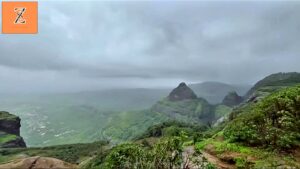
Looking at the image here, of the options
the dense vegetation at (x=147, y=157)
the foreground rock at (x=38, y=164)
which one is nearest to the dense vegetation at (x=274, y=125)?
the dense vegetation at (x=147, y=157)

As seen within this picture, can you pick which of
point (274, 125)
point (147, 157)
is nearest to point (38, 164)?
point (147, 157)

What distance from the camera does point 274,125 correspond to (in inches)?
1565

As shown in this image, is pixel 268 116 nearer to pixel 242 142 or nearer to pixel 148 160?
pixel 242 142

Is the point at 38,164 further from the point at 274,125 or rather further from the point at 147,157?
the point at 274,125

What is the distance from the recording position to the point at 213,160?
3634 centimetres

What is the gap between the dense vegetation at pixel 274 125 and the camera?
37.7 meters

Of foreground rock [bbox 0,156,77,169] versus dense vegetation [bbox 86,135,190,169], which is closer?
foreground rock [bbox 0,156,77,169]

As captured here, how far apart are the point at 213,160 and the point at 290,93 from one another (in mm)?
14100

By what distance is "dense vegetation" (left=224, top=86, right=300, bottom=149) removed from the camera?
37.7m

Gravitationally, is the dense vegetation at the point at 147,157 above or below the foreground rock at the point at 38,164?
below

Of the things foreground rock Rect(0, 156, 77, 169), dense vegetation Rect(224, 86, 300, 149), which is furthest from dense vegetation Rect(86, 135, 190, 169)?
dense vegetation Rect(224, 86, 300, 149)

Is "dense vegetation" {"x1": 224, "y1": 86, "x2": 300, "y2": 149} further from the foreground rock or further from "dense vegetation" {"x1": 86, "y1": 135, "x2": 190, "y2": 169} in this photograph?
the foreground rock

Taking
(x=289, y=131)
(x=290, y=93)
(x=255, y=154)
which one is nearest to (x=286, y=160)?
(x=255, y=154)

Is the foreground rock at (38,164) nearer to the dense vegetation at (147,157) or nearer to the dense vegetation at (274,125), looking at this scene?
the dense vegetation at (147,157)
